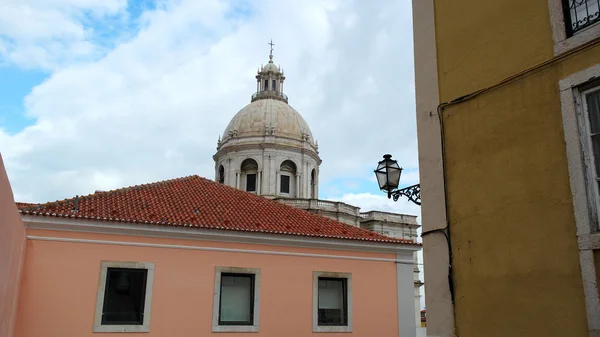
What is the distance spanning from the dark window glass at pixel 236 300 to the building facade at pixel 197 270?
2 centimetres

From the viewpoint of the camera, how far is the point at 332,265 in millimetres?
13594

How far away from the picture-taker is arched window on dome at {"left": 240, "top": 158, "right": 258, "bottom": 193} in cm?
3716

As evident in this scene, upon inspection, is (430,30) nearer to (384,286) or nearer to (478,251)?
(478,251)

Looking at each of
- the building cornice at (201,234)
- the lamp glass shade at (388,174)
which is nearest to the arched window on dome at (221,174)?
the building cornice at (201,234)

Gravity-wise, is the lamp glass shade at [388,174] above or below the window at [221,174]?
below

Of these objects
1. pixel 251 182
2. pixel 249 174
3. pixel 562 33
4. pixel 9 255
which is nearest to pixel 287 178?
pixel 251 182

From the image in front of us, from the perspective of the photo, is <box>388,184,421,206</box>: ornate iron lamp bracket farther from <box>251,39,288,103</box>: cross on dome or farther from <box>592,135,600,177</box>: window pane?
<box>251,39,288,103</box>: cross on dome

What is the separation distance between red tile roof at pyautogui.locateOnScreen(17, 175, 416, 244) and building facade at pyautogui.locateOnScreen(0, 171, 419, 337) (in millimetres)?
37

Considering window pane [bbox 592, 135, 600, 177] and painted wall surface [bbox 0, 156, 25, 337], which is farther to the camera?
painted wall surface [bbox 0, 156, 25, 337]

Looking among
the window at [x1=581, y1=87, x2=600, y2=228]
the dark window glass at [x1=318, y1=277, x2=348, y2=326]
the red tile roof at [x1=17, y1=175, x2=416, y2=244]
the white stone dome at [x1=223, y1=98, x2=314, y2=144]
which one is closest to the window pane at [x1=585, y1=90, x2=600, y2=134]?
the window at [x1=581, y1=87, x2=600, y2=228]

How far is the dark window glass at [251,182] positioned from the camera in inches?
1459

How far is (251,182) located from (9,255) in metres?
29.3

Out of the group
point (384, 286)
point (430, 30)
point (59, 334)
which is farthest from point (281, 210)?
point (430, 30)

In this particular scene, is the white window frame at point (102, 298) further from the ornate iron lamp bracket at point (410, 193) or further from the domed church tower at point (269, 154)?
the domed church tower at point (269, 154)
